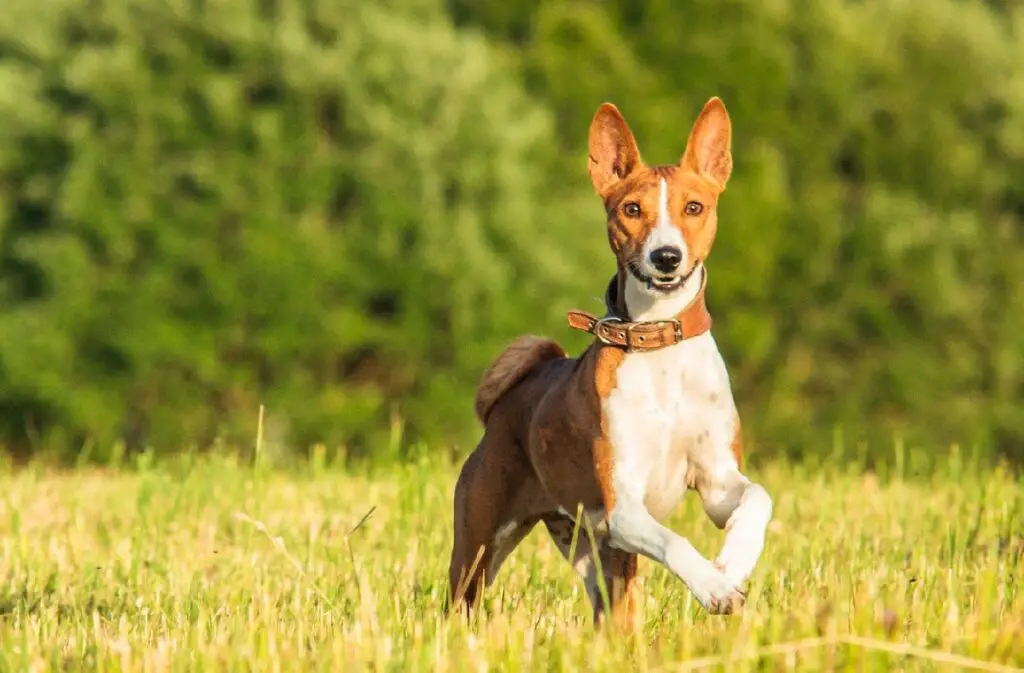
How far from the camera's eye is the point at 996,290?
25.8m

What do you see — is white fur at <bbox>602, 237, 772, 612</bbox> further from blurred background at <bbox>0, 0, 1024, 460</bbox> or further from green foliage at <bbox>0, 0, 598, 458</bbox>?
green foliage at <bbox>0, 0, 598, 458</bbox>

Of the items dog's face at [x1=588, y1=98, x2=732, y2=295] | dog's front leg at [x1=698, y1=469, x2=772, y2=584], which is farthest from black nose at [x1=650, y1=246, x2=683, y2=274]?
dog's front leg at [x1=698, y1=469, x2=772, y2=584]

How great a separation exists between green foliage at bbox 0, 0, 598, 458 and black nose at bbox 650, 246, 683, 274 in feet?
50.3

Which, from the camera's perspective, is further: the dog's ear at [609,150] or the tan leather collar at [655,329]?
the dog's ear at [609,150]

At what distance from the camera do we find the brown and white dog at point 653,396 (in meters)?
4.43

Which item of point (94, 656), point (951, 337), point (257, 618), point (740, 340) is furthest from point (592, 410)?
point (951, 337)

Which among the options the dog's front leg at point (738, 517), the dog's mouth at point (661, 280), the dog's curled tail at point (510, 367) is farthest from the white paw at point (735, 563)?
the dog's curled tail at point (510, 367)

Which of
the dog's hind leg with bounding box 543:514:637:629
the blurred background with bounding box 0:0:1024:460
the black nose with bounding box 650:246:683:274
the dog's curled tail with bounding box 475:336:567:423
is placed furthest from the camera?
the blurred background with bounding box 0:0:1024:460

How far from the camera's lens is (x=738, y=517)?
440 cm

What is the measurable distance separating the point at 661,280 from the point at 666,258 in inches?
3.5

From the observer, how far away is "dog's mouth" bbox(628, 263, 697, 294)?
14.7 feet

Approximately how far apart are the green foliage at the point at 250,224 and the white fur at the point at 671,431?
15152 mm

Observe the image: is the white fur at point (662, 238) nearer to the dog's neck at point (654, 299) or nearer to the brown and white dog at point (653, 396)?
the brown and white dog at point (653, 396)

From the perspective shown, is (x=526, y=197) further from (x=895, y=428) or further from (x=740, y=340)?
(x=895, y=428)
